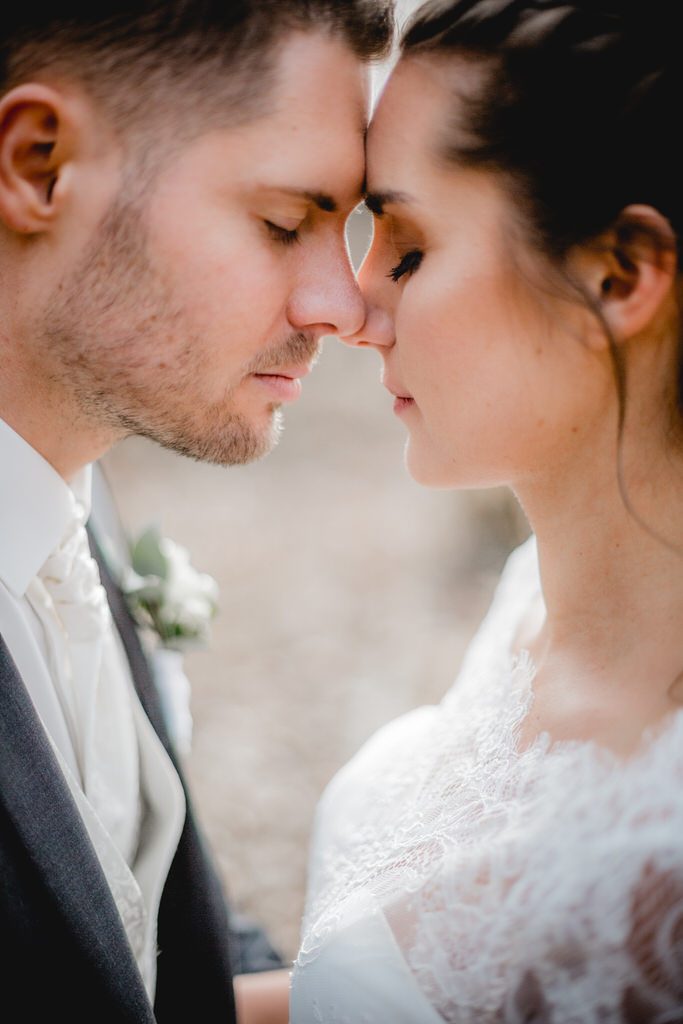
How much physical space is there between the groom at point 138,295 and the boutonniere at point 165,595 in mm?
309

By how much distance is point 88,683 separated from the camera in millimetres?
1660

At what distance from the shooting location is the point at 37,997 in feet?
4.25

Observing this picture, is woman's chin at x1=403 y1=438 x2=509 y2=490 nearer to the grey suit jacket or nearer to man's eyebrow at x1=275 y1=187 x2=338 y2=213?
man's eyebrow at x1=275 y1=187 x2=338 y2=213

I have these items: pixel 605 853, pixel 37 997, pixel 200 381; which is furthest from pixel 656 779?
pixel 200 381

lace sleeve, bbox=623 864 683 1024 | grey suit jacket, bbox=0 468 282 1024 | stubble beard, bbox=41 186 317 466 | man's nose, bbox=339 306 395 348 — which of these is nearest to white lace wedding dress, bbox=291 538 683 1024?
lace sleeve, bbox=623 864 683 1024

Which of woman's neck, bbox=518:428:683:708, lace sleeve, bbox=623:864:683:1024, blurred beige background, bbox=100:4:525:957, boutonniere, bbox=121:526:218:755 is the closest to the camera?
lace sleeve, bbox=623:864:683:1024

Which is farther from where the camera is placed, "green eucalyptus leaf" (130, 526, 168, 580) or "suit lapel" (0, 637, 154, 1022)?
"green eucalyptus leaf" (130, 526, 168, 580)

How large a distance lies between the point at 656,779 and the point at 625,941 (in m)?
0.21

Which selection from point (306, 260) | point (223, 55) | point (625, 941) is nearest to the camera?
point (625, 941)

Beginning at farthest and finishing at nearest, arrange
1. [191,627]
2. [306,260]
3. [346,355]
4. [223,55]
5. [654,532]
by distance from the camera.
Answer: [346,355] < [191,627] < [306,260] < [223,55] < [654,532]

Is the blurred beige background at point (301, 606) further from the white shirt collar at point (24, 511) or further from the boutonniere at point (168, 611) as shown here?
the white shirt collar at point (24, 511)

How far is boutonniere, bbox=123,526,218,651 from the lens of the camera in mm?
2109

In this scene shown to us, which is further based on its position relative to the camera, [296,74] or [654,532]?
[296,74]

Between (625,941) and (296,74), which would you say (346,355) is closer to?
(296,74)
